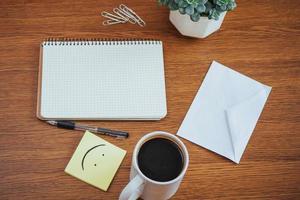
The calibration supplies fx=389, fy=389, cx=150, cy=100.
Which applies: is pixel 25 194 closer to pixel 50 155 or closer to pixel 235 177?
pixel 50 155

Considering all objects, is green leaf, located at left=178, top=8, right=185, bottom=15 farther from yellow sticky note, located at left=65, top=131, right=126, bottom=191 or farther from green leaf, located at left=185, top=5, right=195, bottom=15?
yellow sticky note, located at left=65, top=131, right=126, bottom=191

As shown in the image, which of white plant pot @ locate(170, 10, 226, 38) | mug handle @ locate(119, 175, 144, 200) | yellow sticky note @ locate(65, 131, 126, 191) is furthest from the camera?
white plant pot @ locate(170, 10, 226, 38)

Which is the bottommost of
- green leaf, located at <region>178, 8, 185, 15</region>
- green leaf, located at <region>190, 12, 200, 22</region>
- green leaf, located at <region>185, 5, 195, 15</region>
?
green leaf, located at <region>190, 12, 200, 22</region>

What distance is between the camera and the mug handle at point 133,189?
59 cm

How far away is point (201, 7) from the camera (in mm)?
772

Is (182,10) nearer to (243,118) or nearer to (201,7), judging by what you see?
(201,7)

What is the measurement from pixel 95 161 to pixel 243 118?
318 millimetres

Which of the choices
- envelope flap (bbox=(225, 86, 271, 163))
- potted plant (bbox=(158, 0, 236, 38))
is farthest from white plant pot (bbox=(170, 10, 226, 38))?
envelope flap (bbox=(225, 86, 271, 163))

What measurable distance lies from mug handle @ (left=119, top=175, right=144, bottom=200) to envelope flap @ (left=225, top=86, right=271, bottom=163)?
9.6 inches

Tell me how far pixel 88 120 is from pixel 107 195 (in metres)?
0.16

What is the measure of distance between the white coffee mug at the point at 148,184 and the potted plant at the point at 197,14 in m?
0.27

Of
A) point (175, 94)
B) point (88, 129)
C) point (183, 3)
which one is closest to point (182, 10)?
point (183, 3)

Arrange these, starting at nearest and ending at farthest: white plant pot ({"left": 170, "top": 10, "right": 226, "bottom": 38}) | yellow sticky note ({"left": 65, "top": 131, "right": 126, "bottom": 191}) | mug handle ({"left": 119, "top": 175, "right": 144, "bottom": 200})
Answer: mug handle ({"left": 119, "top": 175, "right": 144, "bottom": 200})
yellow sticky note ({"left": 65, "top": 131, "right": 126, "bottom": 191})
white plant pot ({"left": 170, "top": 10, "right": 226, "bottom": 38})

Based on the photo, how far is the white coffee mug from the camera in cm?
60
